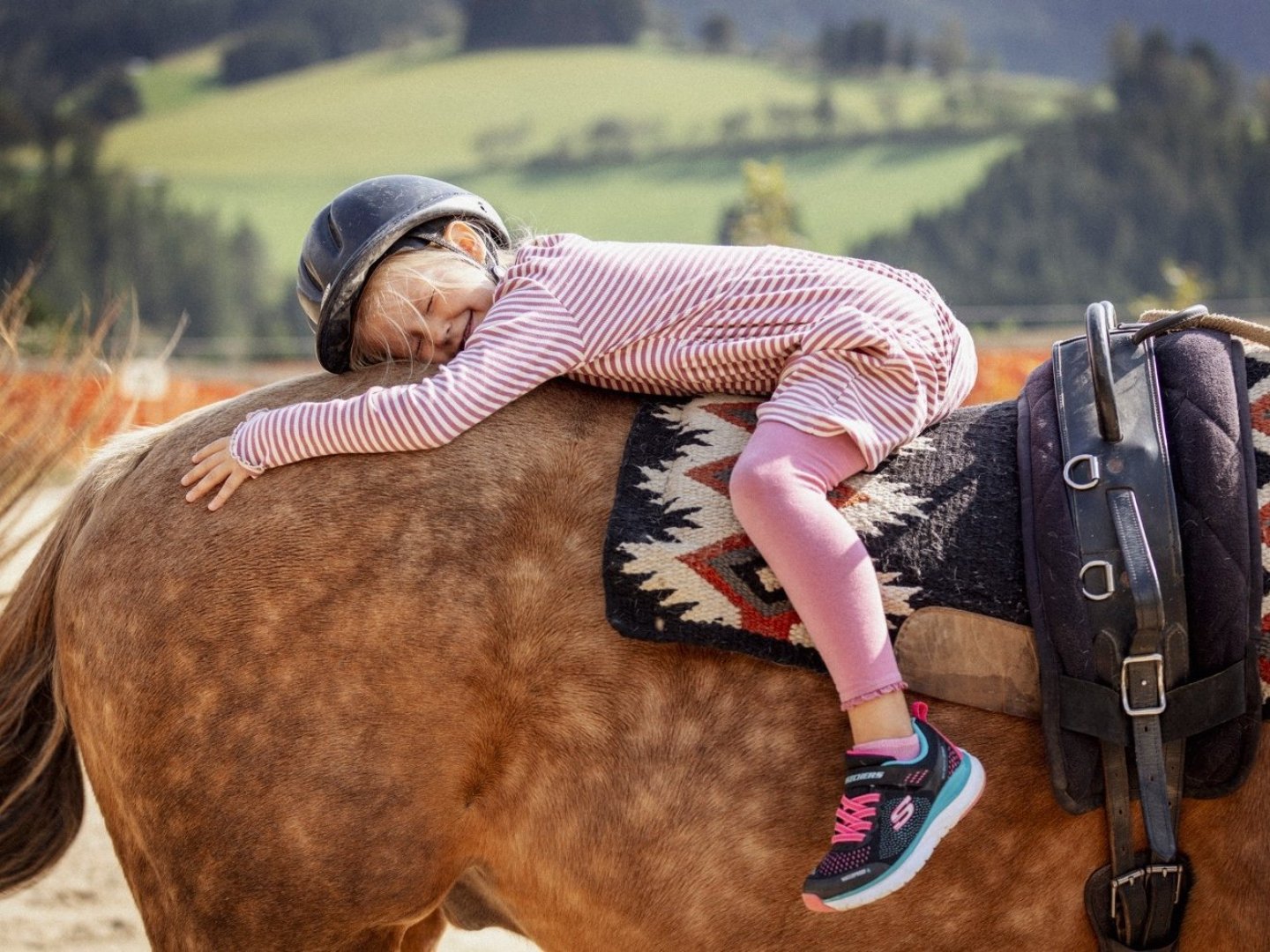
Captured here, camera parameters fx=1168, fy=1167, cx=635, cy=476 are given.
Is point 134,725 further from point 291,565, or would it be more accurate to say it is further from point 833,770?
point 833,770

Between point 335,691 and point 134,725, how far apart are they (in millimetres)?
384

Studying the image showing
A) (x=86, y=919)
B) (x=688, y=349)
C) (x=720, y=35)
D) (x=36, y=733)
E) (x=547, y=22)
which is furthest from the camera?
(x=547, y=22)

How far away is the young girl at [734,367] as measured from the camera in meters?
1.86

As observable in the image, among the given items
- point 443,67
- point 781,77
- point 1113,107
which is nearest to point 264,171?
point 443,67

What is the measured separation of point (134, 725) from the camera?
2062 mm

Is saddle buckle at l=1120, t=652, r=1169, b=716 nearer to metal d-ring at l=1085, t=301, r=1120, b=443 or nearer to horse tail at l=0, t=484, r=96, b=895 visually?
metal d-ring at l=1085, t=301, r=1120, b=443

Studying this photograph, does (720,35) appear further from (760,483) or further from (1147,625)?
(1147,625)

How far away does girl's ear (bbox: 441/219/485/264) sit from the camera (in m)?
2.32

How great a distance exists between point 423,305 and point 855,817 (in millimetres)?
1230

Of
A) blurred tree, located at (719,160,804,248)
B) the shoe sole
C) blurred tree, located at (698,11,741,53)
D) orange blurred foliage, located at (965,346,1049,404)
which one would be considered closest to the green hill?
blurred tree, located at (698,11,741,53)

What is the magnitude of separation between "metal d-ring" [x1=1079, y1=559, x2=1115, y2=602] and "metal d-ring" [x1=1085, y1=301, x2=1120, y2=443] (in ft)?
0.71

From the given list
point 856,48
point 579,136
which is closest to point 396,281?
point 579,136

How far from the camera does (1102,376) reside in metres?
1.98

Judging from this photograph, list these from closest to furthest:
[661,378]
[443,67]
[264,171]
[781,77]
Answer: [661,378]
[264,171]
[781,77]
[443,67]
